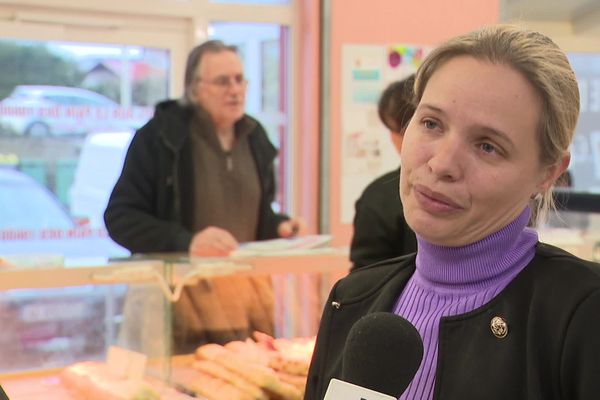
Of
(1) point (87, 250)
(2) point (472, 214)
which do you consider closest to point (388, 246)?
(2) point (472, 214)

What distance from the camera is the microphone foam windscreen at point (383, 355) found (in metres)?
0.99

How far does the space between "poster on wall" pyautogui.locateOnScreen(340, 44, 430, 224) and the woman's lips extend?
14.7 feet

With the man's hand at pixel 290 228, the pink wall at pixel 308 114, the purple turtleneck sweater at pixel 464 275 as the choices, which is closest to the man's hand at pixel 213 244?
the man's hand at pixel 290 228

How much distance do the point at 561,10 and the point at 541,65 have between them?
18.4 feet

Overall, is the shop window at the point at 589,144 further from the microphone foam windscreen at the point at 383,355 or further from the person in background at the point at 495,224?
the microphone foam windscreen at the point at 383,355

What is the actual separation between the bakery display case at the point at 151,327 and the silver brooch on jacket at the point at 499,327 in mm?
1094

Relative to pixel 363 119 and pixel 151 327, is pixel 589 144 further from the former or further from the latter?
pixel 151 327

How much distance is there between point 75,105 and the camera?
5.15 metres

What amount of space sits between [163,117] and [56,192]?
74.0 inches

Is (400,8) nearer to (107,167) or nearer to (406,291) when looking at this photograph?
(107,167)

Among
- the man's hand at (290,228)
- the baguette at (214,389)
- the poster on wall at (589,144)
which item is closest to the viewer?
the baguette at (214,389)

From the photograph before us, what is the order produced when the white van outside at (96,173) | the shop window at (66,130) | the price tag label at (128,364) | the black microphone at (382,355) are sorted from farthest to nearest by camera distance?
the white van outside at (96,173) → the shop window at (66,130) → the price tag label at (128,364) → the black microphone at (382,355)

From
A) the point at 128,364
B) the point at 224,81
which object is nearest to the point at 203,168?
the point at 224,81

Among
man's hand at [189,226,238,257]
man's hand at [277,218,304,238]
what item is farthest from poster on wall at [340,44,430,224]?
man's hand at [189,226,238,257]
